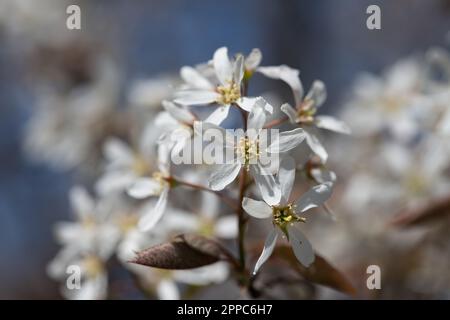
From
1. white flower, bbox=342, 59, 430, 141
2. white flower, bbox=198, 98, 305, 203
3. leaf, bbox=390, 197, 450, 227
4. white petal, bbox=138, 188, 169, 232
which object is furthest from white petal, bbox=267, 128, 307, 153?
white flower, bbox=342, 59, 430, 141

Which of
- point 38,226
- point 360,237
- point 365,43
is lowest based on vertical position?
point 38,226

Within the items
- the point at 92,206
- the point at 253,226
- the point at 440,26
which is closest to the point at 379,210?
the point at 253,226

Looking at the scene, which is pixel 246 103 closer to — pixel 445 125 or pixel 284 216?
pixel 284 216

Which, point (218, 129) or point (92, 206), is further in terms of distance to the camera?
point (92, 206)

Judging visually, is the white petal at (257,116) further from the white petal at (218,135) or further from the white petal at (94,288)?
the white petal at (94,288)

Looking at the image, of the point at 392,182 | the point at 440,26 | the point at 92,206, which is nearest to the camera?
the point at 92,206

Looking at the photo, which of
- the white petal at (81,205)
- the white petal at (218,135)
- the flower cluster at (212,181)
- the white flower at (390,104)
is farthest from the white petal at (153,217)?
the white flower at (390,104)

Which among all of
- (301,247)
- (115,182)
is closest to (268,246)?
(301,247)
